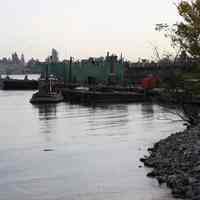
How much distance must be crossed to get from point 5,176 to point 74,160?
5.29 metres

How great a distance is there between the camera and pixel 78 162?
91.8 feet

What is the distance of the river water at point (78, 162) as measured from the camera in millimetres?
20469

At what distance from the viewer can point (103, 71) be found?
134 m

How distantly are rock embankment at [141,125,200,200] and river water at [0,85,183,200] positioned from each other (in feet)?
1.38

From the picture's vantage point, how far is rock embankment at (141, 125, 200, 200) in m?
18.2

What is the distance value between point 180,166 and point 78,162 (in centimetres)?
798

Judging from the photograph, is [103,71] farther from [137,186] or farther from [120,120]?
[137,186]

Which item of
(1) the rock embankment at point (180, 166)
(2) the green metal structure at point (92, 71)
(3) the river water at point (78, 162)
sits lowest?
(3) the river water at point (78, 162)

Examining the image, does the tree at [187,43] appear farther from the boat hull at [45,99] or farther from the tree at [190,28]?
the boat hull at [45,99]

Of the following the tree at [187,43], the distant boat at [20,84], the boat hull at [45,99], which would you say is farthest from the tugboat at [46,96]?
the tree at [187,43]

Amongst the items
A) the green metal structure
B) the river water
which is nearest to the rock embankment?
the river water

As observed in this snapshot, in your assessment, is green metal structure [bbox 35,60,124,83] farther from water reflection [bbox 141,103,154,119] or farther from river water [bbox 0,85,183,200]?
river water [bbox 0,85,183,200]

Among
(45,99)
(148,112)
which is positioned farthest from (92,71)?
(148,112)

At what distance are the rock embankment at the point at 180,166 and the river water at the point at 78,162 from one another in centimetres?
42
